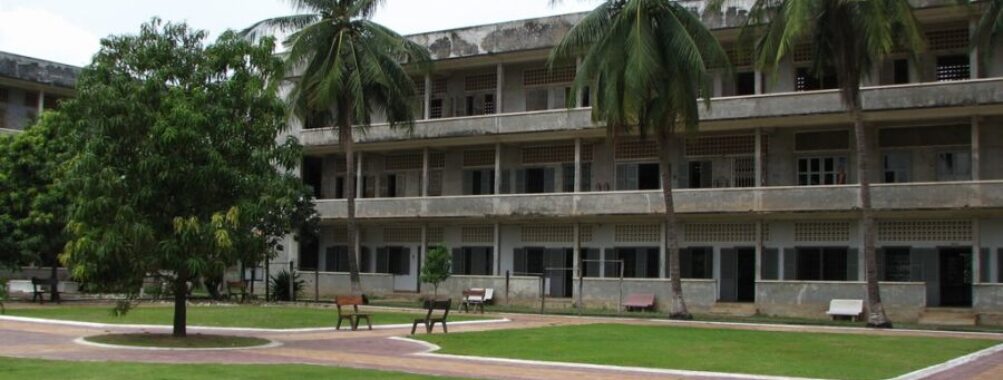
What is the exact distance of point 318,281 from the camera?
4653 centimetres

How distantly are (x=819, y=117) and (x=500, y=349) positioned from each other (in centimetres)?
2125

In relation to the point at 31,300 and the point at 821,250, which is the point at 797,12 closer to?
the point at 821,250

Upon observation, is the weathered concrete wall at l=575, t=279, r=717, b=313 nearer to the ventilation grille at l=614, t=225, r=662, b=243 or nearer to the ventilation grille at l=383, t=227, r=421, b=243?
the ventilation grille at l=614, t=225, r=662, b=243

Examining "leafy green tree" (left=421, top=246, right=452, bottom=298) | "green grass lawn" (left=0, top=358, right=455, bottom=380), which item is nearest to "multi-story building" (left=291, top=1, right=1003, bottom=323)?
"leafy green tree" (left=421, top=246, right=452, bottom=298)

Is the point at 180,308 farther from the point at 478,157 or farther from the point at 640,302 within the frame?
the point at 478,157

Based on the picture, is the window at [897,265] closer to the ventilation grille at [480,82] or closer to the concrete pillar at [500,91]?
the concrete pillar at [500,91]

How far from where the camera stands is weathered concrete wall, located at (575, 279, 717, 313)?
37562 mm

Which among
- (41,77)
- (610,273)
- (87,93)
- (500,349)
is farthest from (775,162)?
(41,77)

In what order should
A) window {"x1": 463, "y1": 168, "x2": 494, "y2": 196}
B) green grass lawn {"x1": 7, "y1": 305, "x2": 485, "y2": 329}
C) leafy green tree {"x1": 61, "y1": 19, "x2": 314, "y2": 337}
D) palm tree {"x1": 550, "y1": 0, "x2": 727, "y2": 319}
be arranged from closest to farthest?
leafy green tree {"x1": 61, "y1": 19, "x2": 314, "y2": 337}
green grass lawn {"x1": 7, "y1": 305, "x2": 485, "y2": 329}
palm tree {"x1": 550, "y1": 0, "x2": 727, "y2": 319}
window {"x1": 463, "y1": 168, "x2": 494, "y2": 196}

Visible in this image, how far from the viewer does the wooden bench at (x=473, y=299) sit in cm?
3653

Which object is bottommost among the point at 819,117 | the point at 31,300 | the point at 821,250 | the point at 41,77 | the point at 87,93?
the point at 31,300

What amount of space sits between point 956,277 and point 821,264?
4.51 meters

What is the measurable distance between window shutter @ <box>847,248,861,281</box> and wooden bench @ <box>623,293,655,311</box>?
23.0 feet

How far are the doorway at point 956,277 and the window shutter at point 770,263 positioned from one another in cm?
568
